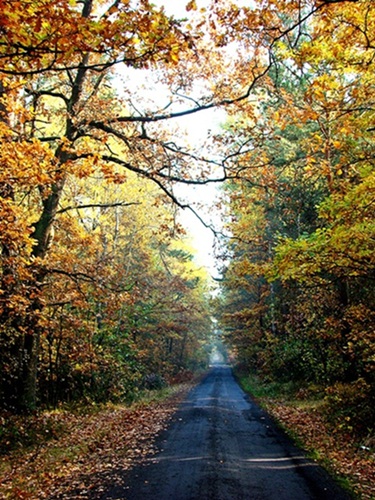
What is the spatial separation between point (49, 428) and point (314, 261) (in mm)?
7979

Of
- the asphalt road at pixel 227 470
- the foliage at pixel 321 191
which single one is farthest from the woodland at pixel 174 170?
the asphalt road at pixel 227 470

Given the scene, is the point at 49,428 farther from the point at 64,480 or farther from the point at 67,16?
the point at 67,16

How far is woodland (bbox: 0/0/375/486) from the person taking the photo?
181 inches

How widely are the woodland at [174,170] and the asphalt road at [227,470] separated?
7.75 ft

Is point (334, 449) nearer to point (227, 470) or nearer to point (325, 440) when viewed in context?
point (325, 440)

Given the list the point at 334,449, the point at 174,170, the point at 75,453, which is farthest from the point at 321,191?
the point at 75,453

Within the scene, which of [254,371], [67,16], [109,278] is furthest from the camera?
[254,371]

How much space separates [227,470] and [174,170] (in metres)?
7.84

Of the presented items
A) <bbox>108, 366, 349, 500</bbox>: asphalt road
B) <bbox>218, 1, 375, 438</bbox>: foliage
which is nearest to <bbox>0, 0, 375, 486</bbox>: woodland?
<bbox>218, 1, 375, 438</bbox>: foliage

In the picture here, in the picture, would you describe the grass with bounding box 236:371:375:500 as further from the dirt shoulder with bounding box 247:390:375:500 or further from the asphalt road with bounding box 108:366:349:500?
the asphalt road with bounding box 108:366:349:500

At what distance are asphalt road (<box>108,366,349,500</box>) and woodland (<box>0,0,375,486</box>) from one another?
2.36m

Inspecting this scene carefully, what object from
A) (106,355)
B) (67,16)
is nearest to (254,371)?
(106,355)

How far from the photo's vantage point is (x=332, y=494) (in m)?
5.83

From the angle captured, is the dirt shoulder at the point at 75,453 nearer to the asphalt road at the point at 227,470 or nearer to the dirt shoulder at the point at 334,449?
the asphalt road at the point at 227,470
